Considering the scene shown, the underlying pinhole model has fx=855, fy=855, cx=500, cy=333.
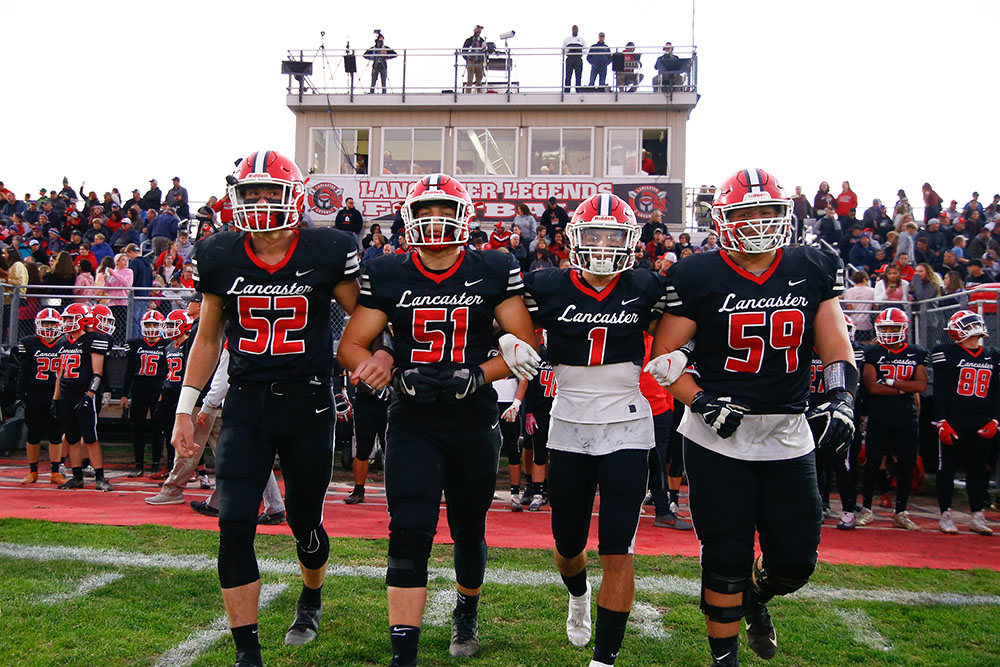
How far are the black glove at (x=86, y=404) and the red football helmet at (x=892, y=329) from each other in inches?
331

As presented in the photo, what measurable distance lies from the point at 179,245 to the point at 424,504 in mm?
13519

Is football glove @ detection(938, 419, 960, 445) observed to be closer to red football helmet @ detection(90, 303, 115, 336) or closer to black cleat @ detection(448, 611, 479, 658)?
black cleat @ detection(448, 611, 479, 658)

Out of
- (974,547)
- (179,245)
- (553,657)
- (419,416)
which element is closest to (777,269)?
(419,416)

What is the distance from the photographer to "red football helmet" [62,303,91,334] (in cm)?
975

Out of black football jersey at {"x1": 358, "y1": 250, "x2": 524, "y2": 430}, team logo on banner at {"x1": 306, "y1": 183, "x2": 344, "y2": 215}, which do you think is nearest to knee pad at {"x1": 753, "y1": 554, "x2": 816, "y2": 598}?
black football jersey at {"x1": 358, "y1": 250, "x2": 524, "y2": 430}

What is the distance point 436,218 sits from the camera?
156 inches

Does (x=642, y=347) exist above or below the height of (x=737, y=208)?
below

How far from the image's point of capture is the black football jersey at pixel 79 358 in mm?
9391

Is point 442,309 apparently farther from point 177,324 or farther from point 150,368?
point 150,368

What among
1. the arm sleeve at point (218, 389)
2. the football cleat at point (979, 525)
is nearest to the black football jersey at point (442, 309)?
the arm sleeve at point (218, 389)

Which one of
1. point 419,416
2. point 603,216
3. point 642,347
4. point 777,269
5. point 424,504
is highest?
point 603,216

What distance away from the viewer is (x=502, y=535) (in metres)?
7.25

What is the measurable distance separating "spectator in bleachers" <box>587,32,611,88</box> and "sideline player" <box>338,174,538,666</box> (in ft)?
62.2

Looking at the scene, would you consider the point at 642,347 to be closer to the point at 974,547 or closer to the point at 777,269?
the point at 777,269
